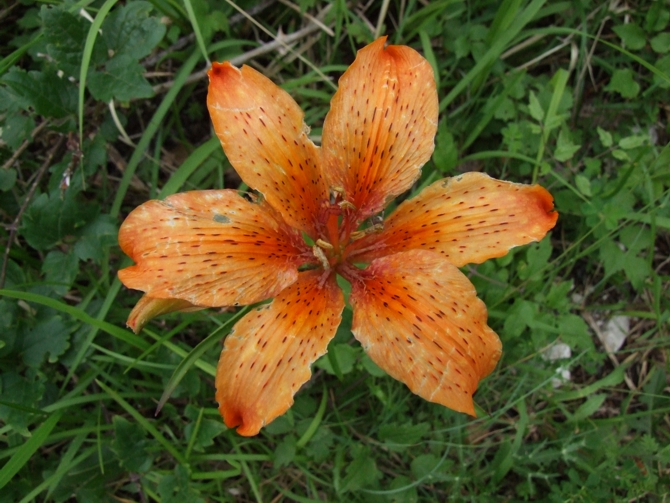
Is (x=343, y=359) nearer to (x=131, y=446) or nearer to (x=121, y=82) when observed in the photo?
(x=131, y=446)

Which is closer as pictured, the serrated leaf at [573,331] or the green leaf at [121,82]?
the green leaf at [121,82]

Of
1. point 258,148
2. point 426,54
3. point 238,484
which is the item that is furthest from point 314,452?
point 426,54

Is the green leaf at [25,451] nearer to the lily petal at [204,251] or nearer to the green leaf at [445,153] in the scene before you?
the lily petal at [204,251]

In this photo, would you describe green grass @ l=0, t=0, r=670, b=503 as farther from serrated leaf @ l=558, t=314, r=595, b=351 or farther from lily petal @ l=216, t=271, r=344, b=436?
lily petal @ l=216, t=271, r=344, b=436

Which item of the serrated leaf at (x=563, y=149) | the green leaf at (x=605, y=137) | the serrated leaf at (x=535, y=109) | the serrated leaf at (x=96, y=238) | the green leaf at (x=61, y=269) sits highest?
the serrated leaf at (x=535, y=109)

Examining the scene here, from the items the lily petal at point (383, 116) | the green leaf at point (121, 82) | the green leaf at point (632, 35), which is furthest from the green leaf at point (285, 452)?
the green leaf at point (632, 35)

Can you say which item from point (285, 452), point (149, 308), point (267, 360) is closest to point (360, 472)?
point (285, 452)
